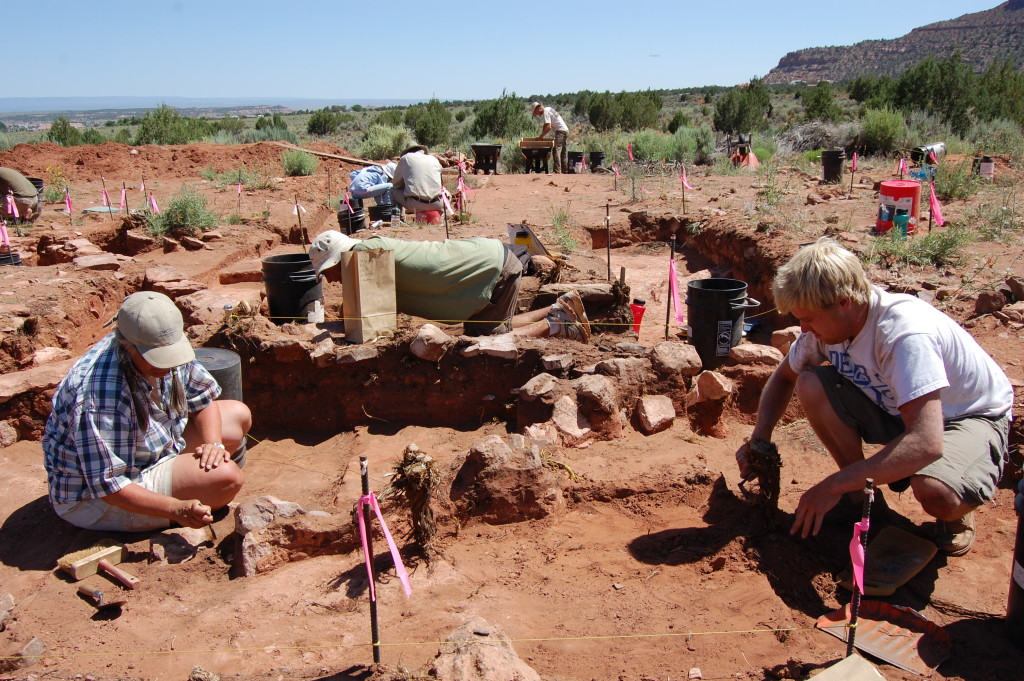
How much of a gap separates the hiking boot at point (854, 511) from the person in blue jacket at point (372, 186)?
8.65m

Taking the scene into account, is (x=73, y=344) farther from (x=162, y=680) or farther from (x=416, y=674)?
(x=416, y=674)

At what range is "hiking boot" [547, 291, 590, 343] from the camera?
18.2 ft

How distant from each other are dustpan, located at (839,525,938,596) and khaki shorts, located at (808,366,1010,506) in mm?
261

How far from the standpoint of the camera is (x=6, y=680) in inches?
91.5

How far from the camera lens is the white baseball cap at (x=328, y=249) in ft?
18.3

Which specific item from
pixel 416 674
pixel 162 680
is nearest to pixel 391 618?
pixel 416 674

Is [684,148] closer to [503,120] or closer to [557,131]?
[557,131]

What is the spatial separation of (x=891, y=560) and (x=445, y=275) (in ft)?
12.2

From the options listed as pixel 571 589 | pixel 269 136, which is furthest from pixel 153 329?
pixel 269 136

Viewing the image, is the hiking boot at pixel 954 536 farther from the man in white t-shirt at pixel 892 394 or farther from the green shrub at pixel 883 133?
the green shrub at pixel 883 133

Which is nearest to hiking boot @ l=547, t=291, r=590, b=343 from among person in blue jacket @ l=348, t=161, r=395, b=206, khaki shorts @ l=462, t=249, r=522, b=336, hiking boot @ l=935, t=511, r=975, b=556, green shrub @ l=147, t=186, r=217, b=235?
khaki shorts @ l=462, t=249, r=522, b=336

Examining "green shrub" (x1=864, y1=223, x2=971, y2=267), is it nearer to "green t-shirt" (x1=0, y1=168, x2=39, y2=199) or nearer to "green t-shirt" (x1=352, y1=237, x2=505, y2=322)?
"green t-shirt" (x1=352, y1=237, x2=505, y2=322)

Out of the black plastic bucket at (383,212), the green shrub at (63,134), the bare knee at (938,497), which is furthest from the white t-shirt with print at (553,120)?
the green shrub at (63,134)

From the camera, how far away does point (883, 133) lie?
16422 millimetres
